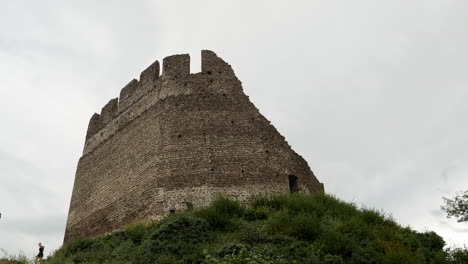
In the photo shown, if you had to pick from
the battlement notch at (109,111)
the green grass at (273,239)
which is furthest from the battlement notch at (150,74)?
the green grass at (273,239)

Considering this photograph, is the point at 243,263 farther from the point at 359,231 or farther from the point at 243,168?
the point at 243,168

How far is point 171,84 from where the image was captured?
1844 cm

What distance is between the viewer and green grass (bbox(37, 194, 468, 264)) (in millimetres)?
11273

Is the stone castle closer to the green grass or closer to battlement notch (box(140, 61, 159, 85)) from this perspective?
battlement notch (box(140, 61, 159, 85))

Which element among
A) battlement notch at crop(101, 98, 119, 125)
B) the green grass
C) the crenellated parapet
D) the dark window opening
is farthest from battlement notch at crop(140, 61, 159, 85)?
the dark window opening

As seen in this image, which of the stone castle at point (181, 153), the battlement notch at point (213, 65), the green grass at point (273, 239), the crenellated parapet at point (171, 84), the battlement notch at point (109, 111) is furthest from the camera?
the battlement notch at point (109, 111)

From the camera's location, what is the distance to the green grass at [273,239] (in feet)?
37.0

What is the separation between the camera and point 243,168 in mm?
16594

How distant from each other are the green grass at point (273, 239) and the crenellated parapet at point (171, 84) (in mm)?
4975

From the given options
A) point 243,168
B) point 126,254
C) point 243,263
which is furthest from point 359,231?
point 126,254

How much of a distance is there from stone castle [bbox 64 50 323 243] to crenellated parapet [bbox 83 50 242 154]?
4 centimetres

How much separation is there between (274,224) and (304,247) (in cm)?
140

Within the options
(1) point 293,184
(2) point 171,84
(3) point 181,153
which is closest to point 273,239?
(1) point 293,184

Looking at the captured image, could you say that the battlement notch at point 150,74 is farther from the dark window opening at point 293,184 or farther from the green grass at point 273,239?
the dark window opening at point 293,184
